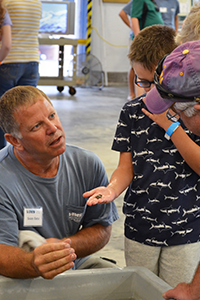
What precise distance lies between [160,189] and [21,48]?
86.1 inches

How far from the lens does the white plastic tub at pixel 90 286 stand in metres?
1.06

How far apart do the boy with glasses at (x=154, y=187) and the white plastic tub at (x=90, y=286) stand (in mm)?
314

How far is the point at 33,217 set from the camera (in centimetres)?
142

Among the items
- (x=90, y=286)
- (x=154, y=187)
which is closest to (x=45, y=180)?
(x=154, y=187)

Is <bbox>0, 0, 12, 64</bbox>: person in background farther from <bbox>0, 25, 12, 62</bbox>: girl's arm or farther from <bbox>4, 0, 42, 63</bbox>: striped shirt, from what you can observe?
<bbox>4, 0, 42, 63</bbox>: striped shirt

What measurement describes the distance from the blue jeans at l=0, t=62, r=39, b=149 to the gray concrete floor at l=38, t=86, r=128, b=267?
106 centimetres

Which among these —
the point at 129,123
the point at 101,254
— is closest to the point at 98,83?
the point at 101,254

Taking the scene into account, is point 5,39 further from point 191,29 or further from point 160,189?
point 191,29

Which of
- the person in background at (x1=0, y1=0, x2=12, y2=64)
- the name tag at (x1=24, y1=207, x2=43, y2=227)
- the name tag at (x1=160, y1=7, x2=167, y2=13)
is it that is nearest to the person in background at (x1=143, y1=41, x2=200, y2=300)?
the name tag at (x1=24, y1=207, x2=43, y2=227)

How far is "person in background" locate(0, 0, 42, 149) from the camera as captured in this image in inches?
121

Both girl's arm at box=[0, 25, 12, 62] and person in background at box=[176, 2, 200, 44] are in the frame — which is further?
girl's arm at box=[0, 25, 12, 62]

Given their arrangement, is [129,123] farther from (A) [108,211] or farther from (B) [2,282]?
(B) [2,282]

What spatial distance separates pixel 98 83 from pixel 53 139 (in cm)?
858

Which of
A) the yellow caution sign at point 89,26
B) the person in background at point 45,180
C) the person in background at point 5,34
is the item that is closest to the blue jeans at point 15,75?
the person in background at point 5,34
